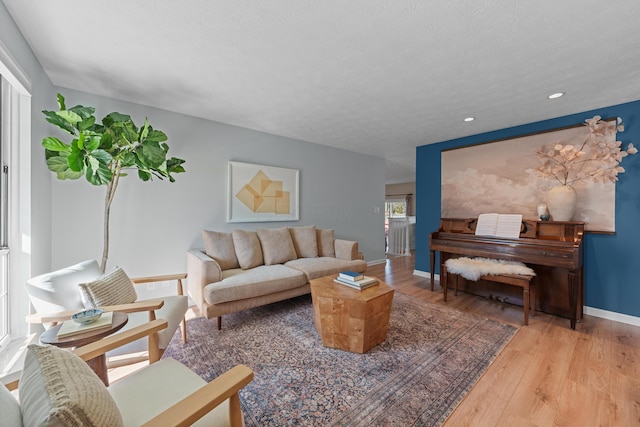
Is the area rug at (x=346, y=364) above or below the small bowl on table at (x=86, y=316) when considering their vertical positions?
below

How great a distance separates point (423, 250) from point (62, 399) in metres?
4.52

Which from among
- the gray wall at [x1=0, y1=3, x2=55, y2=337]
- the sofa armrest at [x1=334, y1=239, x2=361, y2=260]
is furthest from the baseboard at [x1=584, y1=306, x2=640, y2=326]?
the gray wall at [x1=0, y1=3, x2=55, y2=337]

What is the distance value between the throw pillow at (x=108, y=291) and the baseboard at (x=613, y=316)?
459 centimetres

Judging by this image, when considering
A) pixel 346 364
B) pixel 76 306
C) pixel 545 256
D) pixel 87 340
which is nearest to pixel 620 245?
pixel 545 256

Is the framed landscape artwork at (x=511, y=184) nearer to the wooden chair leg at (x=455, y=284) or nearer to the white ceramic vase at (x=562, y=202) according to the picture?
the white ceramic vase at (x=562, y=202)

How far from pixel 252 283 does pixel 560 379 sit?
98.3 inches

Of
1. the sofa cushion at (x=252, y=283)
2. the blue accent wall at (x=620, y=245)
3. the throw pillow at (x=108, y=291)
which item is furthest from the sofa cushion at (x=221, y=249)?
the blue accent wall at (x=620, y=245)

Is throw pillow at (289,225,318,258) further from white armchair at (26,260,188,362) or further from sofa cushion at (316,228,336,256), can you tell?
white armchair at (26,260,188,362)

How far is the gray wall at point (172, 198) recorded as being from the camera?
2535 millimetres

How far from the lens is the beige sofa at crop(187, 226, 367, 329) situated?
2.42 m

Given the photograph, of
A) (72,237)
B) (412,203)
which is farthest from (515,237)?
(412,203)

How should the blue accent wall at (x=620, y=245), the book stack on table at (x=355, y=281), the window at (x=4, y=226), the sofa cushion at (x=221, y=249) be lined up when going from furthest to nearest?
1. the sofa cushion at (x=221, y=249)
2. the blue accent wall at (x=620, y=245)
3. the book stack on table at (x=355, y=281)
4. the window at (x=4, y=226)

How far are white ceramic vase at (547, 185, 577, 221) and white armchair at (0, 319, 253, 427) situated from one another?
361 centimetres

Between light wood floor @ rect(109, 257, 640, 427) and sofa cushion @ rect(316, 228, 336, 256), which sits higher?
sofa cushion @ rect(316, 228, 336, 256)
